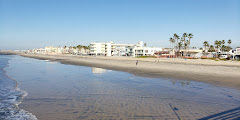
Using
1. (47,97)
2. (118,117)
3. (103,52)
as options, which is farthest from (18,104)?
(103,52)

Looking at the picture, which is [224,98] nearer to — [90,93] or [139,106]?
[139,106]

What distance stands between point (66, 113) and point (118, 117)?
122 inches

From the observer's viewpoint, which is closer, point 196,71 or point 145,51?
point 196,71

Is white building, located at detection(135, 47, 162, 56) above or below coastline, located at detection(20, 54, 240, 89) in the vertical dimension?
above

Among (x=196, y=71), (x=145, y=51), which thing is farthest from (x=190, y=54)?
(x=196, y=71)

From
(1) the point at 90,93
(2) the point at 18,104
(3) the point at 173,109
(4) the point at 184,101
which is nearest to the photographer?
(3) the point at 173,109

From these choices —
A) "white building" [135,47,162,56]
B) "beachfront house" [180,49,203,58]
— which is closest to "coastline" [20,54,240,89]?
"beachfront house" [180,49,203,58]

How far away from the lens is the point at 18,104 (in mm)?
11430

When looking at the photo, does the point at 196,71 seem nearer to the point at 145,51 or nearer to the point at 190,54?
the point at 190,54

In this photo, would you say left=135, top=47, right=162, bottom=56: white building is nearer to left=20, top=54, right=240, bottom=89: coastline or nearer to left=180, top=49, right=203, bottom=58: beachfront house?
left=180, top=49, right=203, bottom=58: beachfront house

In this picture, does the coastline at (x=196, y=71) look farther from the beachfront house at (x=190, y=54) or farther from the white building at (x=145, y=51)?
the white building at (x=145, y=51)

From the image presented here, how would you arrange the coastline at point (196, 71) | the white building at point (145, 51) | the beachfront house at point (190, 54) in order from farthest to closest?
the white building at point (145, 51) < the beachfront house at point (190, 54) < the coastline at point (196, 71)

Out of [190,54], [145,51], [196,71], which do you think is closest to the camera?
[196,71]

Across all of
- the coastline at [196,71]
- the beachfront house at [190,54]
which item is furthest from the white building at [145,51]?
the coastline at [196,71]
